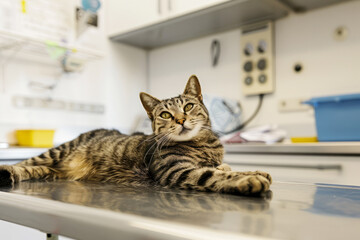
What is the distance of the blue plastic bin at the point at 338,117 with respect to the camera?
4.66 ft

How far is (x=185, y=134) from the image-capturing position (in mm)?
830

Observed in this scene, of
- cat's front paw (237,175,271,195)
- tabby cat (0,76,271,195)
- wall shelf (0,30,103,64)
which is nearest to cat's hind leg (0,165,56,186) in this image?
tabby cat (0,76,271,195)

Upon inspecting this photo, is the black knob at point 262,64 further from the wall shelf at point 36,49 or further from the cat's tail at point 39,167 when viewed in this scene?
the cat's tail at point 39,167

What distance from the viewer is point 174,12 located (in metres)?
2.05

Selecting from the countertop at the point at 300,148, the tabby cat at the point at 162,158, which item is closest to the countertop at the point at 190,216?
the tabby cat at the point at 162,158

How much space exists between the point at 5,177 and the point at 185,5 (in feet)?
5.01

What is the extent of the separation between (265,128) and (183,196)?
1378mm

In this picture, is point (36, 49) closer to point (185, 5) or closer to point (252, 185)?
point (185, 5)

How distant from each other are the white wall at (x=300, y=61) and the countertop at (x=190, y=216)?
3.89 ft

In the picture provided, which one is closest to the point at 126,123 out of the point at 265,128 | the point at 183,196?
the point at 265,128

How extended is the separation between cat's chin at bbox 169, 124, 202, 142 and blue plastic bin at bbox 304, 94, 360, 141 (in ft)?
2.89

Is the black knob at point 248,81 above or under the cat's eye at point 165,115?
above

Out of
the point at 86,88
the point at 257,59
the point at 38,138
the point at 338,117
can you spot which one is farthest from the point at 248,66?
the point at 38,138

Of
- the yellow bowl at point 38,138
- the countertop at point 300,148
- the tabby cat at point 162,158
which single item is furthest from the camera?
the yellow bowl at point 38,138
